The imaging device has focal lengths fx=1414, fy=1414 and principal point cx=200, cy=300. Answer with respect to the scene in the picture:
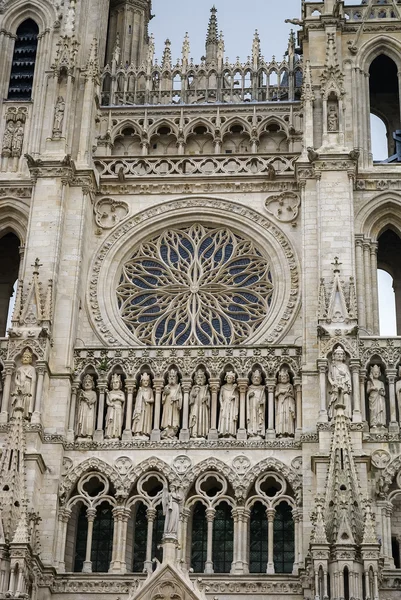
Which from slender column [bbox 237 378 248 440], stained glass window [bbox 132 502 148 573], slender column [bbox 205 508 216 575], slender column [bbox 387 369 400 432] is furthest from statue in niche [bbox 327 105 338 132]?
stained glass window [bbox 132 502 148 573]

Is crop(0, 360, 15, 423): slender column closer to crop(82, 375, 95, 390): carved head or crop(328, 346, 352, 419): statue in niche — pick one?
crop(82, 375, 95, 390): carved head

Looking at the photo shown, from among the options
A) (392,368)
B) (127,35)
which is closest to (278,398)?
(392,368)

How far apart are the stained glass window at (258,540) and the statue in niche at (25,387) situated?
4699mm

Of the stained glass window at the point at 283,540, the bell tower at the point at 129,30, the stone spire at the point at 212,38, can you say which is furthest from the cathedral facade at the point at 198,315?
the stone spire at the point at 212,38

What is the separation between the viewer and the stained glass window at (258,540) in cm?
2634

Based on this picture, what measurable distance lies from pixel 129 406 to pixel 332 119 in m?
8.01

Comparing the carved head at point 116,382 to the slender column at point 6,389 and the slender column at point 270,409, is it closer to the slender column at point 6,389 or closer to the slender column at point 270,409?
the slender column at point 6,389

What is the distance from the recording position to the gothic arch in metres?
26.6

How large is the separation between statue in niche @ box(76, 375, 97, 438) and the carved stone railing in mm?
5331

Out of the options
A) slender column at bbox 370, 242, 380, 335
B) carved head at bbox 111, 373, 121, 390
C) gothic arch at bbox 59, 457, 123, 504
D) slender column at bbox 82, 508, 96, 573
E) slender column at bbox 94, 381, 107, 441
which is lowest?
slender column at bbox 82, 508, 96, 573

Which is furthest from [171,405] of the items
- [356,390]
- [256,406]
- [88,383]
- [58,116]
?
[58,116]

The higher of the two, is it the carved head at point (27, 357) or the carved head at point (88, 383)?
the carved head at point (27, 357)

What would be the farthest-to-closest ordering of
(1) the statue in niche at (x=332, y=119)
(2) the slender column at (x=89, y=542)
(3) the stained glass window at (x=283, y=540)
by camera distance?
1. (1) the statue in niche at (x=332, y=119)
2. (3) the stained glass window at (x=283, y=540)
3. (2) the slender column at (x=89, y=542)

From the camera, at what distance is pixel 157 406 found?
2756cm
